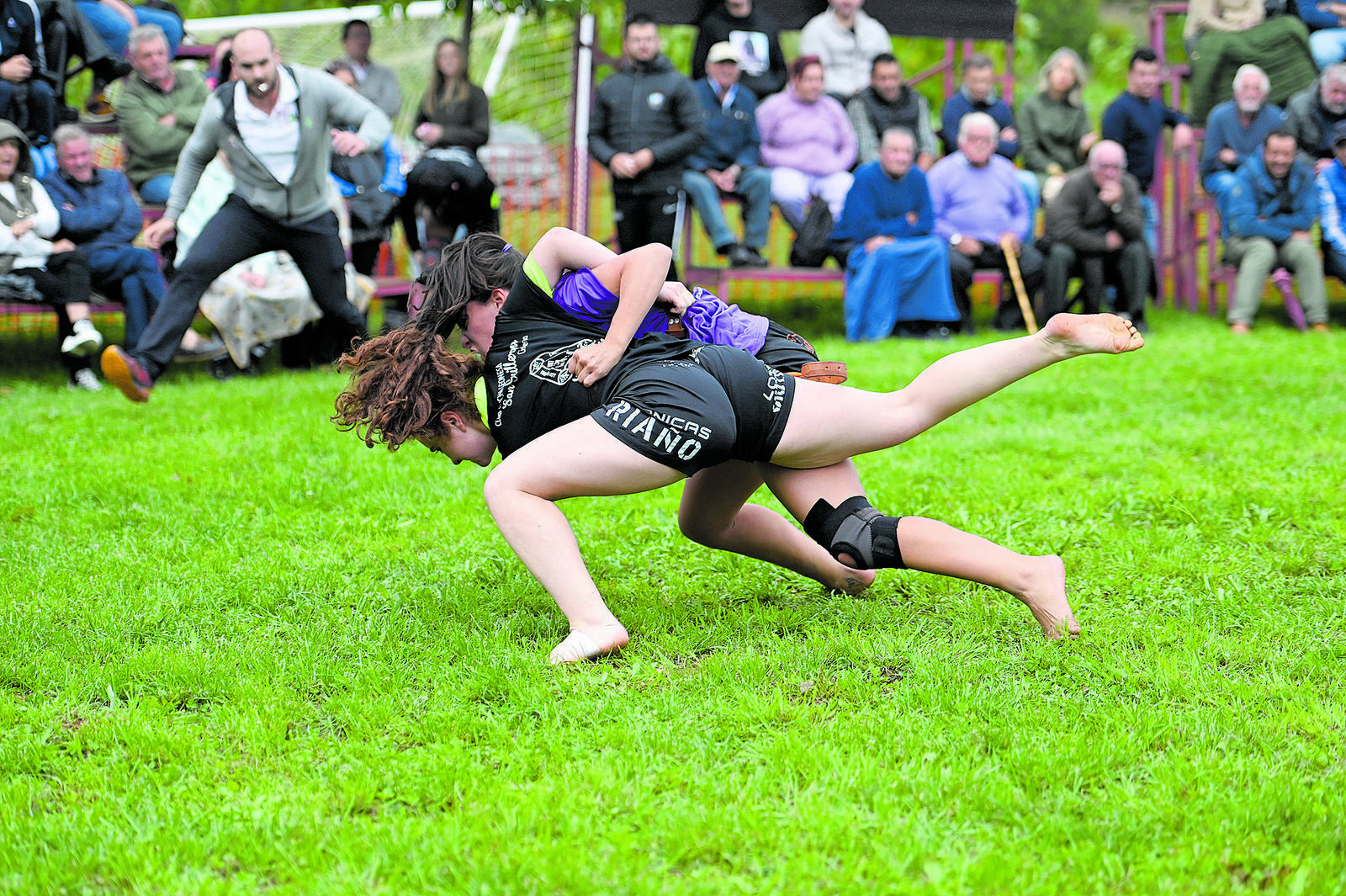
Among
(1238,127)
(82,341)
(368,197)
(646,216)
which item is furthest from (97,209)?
(1238,127)

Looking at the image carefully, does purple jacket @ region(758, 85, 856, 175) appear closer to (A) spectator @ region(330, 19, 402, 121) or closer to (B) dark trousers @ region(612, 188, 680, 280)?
(B) dark trousers @ region(612, 188, 680, 280)

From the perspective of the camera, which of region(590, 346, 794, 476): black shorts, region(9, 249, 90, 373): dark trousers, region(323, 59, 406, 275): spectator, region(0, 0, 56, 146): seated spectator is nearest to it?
region(590, 346, 794, 476): black shorts

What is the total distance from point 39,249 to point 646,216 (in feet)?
13.8

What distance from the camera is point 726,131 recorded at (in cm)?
1041

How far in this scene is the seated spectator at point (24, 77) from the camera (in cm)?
873

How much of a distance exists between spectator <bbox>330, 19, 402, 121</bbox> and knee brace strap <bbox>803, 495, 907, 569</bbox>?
8.57m

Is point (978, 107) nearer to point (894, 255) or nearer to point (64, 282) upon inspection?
point (894, 255)

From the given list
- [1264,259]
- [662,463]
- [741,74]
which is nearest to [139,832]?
[662,463]

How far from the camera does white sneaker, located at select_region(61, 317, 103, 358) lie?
779 centimetres

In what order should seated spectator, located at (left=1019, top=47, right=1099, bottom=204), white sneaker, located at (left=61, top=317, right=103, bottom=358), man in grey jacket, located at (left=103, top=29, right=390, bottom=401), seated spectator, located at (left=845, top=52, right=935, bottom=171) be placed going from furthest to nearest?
seated spectator, located at (left=1019, top=47, right=1099, bottom=204), seated spectator, located at (left=845, top=52, right=935, bottom=171), white sneaker, located at (left=61, top=317, right=103, bottom=358), man in grey jacket, located at (left=103, top=29, right=390, bottom=401)

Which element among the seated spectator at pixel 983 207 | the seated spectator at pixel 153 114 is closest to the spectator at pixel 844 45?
the seated spectator at pixel 983 207

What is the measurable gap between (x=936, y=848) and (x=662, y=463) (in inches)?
47.5

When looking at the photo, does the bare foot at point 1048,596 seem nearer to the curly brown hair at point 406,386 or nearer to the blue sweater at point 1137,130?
the curly brown hair at point 406,386

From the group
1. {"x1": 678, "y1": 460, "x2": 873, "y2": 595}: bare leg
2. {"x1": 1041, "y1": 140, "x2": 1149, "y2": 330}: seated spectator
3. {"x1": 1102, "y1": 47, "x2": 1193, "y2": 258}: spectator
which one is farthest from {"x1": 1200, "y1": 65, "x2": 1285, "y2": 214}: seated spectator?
{"x1": 678, "y1": 460, "x2": 873, "y2": 595}: bare leg
